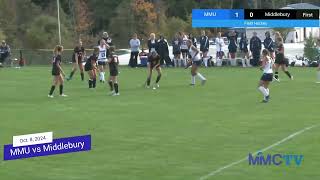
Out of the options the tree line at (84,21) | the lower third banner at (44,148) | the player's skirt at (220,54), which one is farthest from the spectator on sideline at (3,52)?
the lower third banner at (44,148)

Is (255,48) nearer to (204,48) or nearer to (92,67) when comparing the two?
(204,48)

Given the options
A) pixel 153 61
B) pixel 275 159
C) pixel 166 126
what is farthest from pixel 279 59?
pixel 275 159

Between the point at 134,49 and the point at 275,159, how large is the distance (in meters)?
28.2

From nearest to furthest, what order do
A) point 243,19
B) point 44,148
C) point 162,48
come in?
point 44,148, point 162,48, point 243,19

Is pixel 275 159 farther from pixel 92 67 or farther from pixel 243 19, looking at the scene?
pixel 243 19

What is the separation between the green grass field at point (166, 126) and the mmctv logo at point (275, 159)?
20cm

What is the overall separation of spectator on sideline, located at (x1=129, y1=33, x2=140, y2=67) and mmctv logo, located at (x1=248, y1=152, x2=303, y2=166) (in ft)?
90.0

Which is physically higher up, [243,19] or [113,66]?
[243,19]

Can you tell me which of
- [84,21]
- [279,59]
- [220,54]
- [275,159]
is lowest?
[275,159]

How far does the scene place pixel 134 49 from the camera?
1644 inches

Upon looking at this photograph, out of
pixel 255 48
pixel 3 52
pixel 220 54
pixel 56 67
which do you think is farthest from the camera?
pixel 3 52

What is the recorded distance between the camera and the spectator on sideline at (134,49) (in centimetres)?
4156

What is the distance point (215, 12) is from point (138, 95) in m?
28.9

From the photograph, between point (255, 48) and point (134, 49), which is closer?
point (255, 48)
